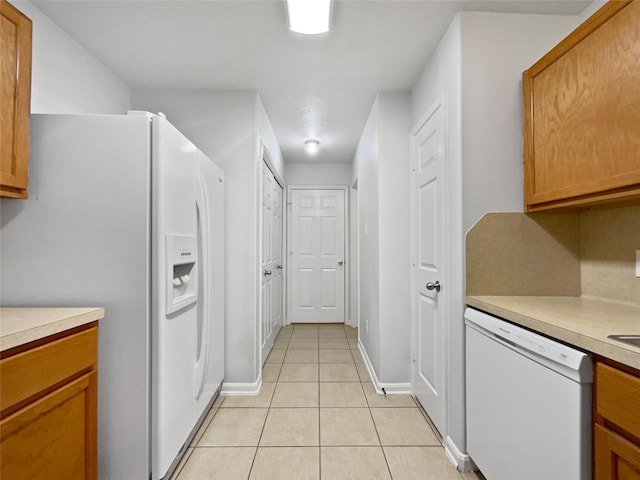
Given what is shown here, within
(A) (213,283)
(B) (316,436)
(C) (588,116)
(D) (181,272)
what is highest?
(C) (588,116)

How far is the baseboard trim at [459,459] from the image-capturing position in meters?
1.68

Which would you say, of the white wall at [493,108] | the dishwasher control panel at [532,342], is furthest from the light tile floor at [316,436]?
the white wall at [493,108]

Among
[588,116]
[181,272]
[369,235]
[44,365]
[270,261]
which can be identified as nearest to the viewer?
[44,365]

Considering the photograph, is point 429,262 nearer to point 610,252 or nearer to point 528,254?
point 528,254

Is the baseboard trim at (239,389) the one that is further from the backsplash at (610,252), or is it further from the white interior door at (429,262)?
the backsplash at (610,252)

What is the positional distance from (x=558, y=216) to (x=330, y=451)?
1.77 meters

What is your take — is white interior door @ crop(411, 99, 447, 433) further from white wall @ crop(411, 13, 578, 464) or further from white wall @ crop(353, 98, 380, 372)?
white wall @ crop(353, 98, 380, 372)

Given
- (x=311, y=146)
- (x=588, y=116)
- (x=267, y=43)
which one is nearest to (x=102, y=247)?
(x=267, y=43)

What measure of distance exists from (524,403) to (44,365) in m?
1.68

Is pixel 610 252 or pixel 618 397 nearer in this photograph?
pixel 618 397

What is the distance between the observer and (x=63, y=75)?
6.46ft

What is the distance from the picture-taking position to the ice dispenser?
1582 mm

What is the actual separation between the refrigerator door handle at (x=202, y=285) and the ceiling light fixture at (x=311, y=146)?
2.16m

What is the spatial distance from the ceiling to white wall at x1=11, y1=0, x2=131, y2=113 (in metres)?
0.06
